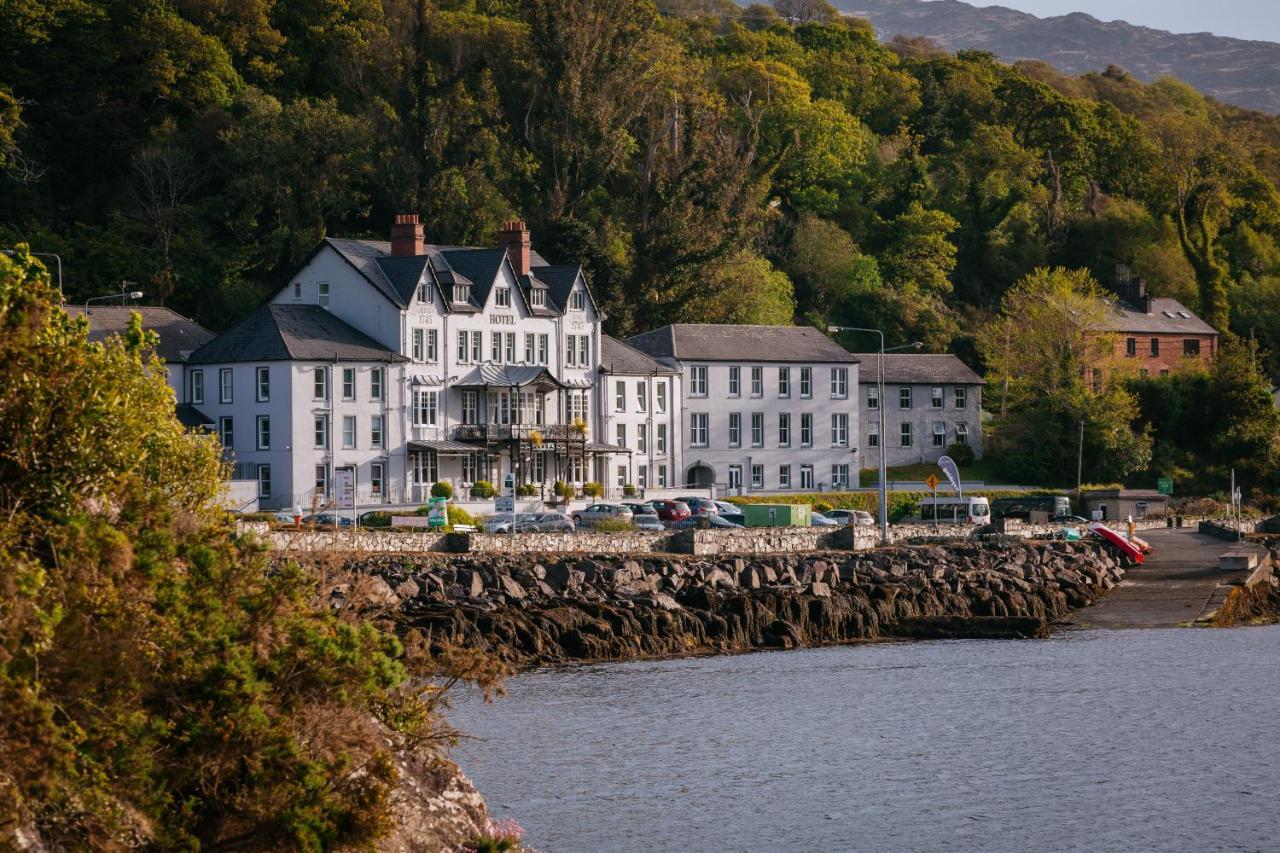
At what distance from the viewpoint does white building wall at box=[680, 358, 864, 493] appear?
91.4 metres

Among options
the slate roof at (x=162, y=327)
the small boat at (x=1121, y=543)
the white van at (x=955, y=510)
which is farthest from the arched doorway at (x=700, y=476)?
the slate roof at (x=162, y=327)

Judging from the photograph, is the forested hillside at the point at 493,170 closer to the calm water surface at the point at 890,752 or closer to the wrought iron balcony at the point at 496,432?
the wrought iron balcony at the point at 496,432

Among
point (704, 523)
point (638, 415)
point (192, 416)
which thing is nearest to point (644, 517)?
point (704, 523)

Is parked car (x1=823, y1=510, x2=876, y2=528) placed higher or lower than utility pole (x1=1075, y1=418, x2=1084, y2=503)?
lower

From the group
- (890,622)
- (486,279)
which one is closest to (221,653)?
(890,622)

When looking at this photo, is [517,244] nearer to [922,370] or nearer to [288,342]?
[288,342]

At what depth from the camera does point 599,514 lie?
7094 cm

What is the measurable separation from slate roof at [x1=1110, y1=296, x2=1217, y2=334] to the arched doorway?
38.1 m

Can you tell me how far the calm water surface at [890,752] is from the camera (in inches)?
1184

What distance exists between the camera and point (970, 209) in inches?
5404

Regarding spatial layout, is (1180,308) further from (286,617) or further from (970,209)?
(286,617)

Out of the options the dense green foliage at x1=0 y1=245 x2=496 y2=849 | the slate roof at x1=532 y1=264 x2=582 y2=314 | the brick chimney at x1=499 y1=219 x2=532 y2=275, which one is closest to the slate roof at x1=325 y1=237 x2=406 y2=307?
the brick chimney at x1=499 y1=219 x2=532 y2=275

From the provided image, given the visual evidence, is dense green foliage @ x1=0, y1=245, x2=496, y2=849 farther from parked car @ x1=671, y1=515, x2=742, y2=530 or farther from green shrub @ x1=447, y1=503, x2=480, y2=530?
parked car @ x1=671, y1=515, x2=742, y2=530

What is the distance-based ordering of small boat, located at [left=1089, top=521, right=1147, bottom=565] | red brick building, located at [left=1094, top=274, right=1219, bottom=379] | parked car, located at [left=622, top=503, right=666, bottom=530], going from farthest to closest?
red brick building, located at [left=1094, top=274, right=1219, bottom=379] → small boat, located at [left=1089, top=521, right=1147, bottom=565] → parked car, located at [left=622, top=503, right=666, bottom=530]
